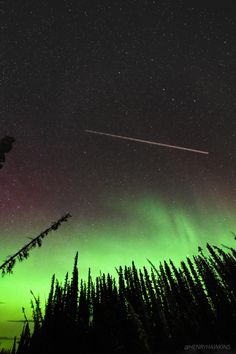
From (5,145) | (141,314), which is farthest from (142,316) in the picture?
(5,145)

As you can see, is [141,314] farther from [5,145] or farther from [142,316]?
[5,145]

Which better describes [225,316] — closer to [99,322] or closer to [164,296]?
[164,296]

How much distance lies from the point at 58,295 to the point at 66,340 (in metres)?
15.9

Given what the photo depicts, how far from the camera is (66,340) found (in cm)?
3294

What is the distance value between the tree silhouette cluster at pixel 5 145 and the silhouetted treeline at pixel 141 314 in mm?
19192

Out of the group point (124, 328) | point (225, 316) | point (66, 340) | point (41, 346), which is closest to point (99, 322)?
point (124, 328)

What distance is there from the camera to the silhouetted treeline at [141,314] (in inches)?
1258

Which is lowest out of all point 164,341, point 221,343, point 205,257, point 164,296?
point 221,343

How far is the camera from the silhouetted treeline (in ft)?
105

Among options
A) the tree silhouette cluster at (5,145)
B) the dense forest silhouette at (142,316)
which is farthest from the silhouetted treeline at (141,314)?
the tree silhouette cluster at (5,145)

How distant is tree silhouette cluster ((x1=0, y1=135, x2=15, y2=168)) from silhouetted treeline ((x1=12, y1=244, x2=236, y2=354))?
63.0 feet

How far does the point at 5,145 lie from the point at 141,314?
4843 cm

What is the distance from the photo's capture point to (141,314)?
4647cm

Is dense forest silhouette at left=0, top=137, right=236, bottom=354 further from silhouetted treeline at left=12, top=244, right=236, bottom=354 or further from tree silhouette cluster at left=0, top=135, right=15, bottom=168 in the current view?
tree silhouette cluster at left=0, top=135, right=15, bottom=168
